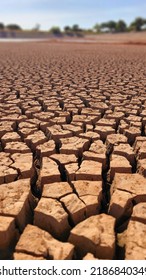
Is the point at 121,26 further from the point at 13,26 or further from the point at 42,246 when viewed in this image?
the point at 42,246

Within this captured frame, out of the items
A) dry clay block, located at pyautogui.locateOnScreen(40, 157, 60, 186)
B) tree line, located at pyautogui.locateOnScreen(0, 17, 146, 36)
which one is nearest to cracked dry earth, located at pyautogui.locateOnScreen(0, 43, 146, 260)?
dry clay block, located at pyautogui.locateOnScreen(40, 157, 60, 186)

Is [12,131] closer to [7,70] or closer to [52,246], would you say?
[52,246]

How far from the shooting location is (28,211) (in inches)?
68.9

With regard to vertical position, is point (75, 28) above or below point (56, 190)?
above

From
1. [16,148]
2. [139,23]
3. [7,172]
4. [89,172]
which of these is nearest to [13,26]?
[139,23]

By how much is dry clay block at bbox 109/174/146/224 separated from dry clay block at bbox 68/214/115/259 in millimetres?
154

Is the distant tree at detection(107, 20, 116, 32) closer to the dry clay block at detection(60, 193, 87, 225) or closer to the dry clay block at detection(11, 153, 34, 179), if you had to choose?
the dry clay block at detection(11, 153, 34, 179)

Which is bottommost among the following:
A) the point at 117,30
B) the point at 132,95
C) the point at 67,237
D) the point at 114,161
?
the point at 67,237

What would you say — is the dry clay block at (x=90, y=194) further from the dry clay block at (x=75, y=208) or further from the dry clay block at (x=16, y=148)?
the dry clay block at (x=16, y=148)

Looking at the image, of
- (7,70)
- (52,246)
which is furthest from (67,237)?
(7,70)

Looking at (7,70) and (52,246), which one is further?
(7,70)

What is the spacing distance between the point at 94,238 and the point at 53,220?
0.26 metres

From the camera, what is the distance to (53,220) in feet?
5.24
